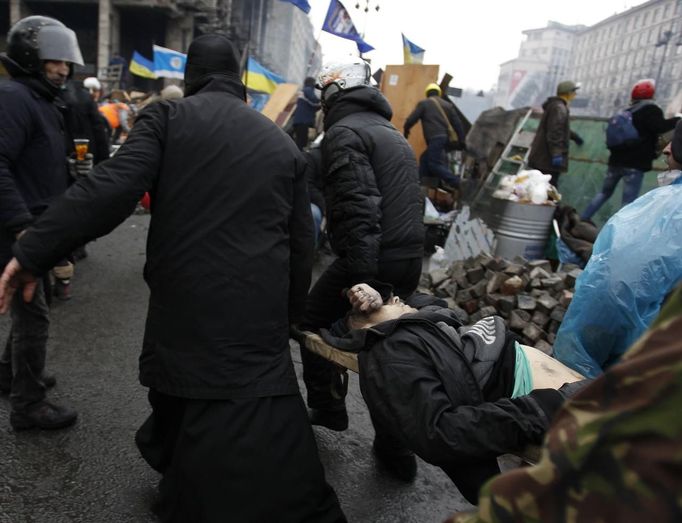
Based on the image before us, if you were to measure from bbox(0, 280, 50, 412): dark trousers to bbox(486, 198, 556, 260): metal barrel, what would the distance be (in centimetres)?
473

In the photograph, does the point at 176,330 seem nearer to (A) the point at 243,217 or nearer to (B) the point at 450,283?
(A) the point at 243,217

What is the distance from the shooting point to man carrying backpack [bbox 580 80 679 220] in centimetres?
609

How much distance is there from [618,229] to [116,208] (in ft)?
7.46

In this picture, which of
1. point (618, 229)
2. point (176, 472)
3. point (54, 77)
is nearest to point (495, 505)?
point (176, 472)

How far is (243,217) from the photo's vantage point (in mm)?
1879

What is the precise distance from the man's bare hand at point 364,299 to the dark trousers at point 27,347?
172cm

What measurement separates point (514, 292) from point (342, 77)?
2649mm

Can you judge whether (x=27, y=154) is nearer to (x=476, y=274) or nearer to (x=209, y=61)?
(x=209, y=61)

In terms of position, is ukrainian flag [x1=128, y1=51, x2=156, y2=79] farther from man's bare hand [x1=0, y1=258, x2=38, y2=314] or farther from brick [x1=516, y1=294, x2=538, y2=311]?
man's bare hand [x1=0, y1=258, x2=38, y2=314]

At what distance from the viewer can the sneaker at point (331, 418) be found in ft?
9.86

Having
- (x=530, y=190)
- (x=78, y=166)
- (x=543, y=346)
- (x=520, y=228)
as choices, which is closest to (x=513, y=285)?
(x=543, y=346)

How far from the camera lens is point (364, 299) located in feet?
7.44

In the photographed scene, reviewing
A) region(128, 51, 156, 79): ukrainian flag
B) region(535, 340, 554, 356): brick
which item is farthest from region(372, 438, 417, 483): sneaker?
region(128, 51, 156, 79): ukrainian flag

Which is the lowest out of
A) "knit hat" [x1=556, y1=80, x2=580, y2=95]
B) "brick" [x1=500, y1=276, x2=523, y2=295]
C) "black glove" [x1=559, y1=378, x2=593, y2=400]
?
"brick" [x1=500, y1=276, x2=523, y2=295]
